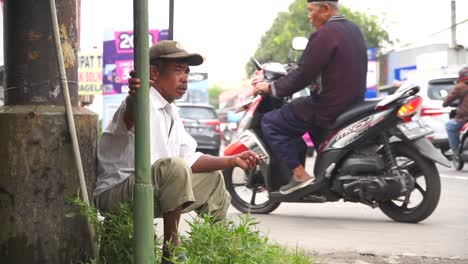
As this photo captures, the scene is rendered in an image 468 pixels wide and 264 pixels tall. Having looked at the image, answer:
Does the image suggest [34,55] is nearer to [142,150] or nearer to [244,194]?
[142,150]

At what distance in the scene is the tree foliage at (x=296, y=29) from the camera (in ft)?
168

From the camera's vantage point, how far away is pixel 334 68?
673 centimetres

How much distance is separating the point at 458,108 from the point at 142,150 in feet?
36.0

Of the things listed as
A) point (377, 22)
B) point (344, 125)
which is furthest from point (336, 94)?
point (377, 22)

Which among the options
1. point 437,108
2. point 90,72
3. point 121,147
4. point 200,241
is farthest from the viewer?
point 90,72

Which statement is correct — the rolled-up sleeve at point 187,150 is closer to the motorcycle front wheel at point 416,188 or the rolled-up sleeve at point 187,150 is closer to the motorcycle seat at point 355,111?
the motorcycle seat at point 355,111

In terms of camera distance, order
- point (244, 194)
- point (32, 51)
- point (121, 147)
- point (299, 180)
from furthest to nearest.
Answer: point (244, 194)
point (299, 180)
point (121, 147)
point (32, 51)

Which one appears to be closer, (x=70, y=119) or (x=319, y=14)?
(x=70, y=119)

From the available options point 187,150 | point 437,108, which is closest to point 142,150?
point 187,150

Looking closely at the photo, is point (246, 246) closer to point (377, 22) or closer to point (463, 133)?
point (463, 133)

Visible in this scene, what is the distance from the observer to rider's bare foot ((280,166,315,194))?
695 cm

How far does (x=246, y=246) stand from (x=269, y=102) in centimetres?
424

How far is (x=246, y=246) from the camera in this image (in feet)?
11.2

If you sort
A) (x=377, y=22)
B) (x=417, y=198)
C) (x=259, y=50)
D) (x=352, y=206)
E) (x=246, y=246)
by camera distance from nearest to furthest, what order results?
(x=246, y=246) → (x=417, y=198) → (x=352, y=206) → (x=377, y=22) → (x=259, y=50)
